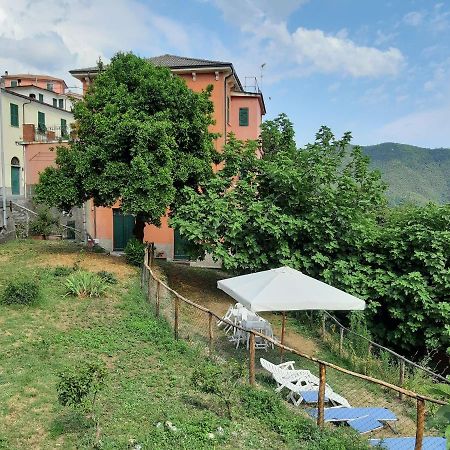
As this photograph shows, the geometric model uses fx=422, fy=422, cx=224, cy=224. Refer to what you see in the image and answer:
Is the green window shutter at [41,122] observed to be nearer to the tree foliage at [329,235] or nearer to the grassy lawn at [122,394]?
the tree foliage at [329,235]

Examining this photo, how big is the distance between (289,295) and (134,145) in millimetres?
8700

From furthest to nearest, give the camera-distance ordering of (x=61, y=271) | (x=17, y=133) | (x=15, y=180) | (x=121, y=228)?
(x=17, y=133)
(x=15, y=180)
(x=121, y=228)
(x=61, y=271)

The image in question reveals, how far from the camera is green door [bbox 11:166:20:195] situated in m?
30.1

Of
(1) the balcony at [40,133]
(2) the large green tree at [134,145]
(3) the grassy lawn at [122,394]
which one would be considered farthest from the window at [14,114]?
(3) the grassy lawn at [122,394]

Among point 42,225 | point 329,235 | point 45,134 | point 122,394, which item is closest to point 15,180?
point 45,134

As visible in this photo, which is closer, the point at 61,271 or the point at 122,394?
the point at 122,394

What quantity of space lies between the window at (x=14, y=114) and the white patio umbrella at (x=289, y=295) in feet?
89.1

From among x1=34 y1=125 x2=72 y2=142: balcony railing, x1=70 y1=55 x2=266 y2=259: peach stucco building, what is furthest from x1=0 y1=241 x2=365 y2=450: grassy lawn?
x1=34 y1=125 x2=72 y2=142: balcony railing

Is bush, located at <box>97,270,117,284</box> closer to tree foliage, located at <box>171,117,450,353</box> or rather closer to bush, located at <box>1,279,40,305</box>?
bush, located at <box>1,279,40,305</box>

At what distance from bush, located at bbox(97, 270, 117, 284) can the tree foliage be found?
2.81m

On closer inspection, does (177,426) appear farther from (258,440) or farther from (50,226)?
(50,226)

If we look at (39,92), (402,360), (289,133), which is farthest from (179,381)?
(39,92)

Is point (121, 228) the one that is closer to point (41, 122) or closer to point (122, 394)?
point (41, 122)

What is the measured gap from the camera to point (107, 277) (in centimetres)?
1334
